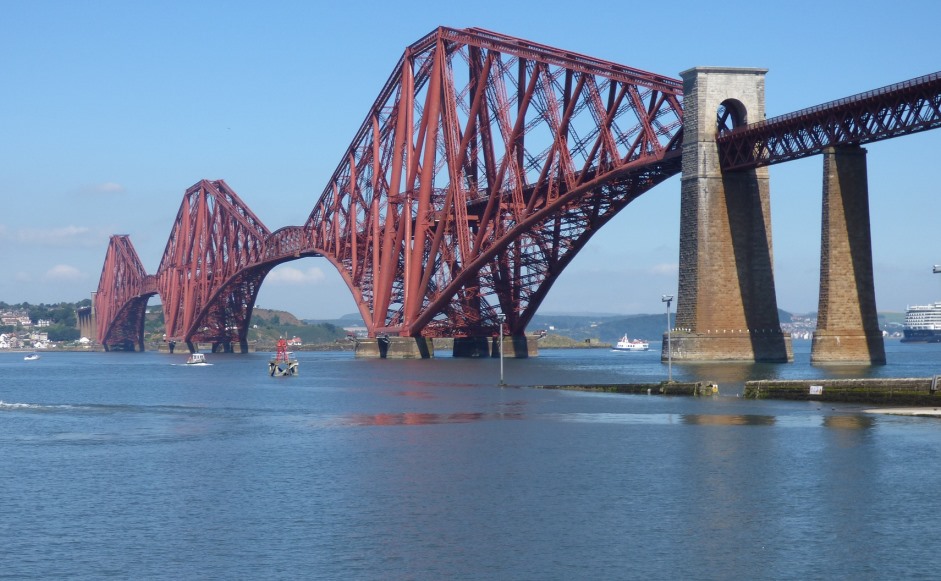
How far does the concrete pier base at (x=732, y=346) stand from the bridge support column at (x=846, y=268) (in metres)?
8.40

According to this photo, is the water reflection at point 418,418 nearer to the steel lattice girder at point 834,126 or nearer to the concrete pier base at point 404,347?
the steel lattice girder at point 834,126

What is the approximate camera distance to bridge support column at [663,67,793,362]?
9044 cm

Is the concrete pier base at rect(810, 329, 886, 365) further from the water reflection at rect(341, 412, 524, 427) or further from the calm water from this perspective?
the water reflection at rect(341, 412, 524, 427)

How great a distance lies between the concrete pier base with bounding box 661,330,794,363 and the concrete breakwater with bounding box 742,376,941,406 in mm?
28080

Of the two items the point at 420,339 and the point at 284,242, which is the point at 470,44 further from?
the point at 284,242

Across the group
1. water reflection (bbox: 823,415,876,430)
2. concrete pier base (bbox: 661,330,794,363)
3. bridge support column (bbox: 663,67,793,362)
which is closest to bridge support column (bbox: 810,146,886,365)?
concrete pier base (bbox: 661,330,794,363)

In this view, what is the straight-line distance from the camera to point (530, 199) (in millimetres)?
111812

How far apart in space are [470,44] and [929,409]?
74.1 metres

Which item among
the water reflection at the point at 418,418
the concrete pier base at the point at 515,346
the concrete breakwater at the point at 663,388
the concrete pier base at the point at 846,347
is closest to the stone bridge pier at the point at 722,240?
the concrete pier base at the point at 846,347

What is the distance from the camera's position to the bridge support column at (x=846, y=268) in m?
80.9

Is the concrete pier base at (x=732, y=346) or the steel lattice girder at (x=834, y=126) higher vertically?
the steel lattice girder at (x=834, y=126)

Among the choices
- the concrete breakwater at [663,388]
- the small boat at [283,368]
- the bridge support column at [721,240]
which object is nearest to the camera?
the concrete breakwater at [663,388]

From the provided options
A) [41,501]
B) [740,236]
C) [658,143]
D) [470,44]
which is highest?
[470,44]

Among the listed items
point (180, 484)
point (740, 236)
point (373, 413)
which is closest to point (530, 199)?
point (740, 236)
